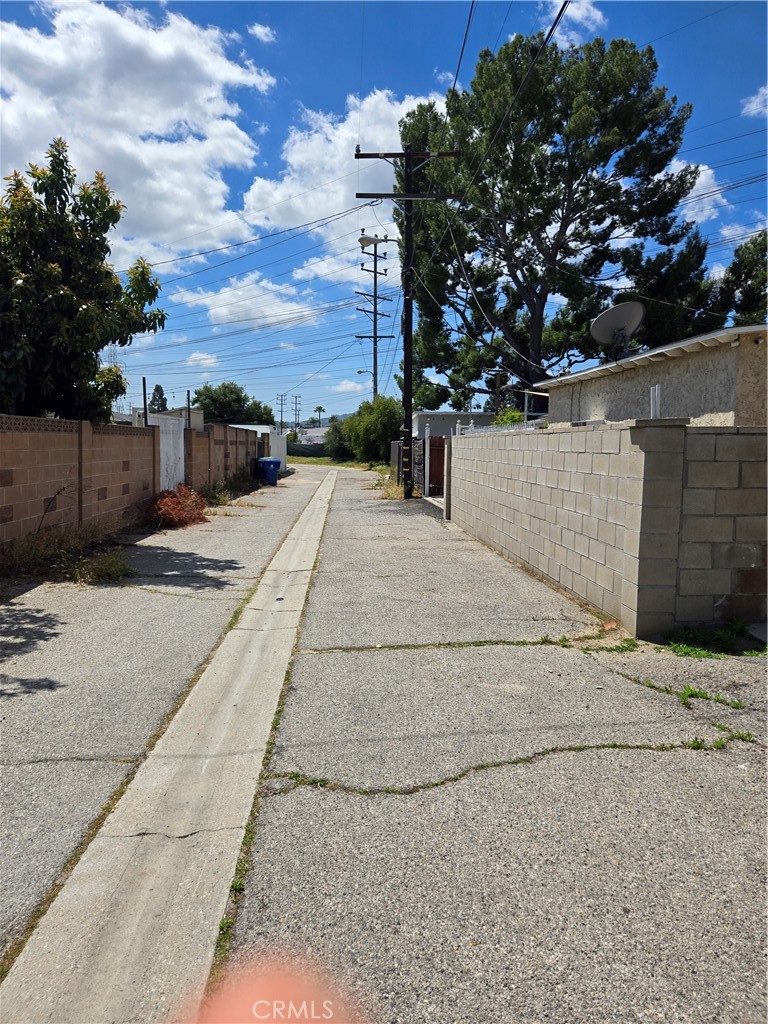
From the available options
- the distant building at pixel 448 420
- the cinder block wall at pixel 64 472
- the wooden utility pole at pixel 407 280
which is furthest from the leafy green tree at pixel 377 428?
the cinder block wall at pixel 64 472

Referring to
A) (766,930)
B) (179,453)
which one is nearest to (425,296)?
(179,453)

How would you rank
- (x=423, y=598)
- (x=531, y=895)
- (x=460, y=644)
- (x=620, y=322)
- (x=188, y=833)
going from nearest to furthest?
1. (x=531, y=895)
2. (x=188, y=833)
3. (x=460, y=644)
4. (x=423, y=598)
5. (x=620, y=322)

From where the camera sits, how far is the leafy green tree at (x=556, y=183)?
25.9 m

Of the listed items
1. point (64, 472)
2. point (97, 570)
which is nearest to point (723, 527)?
point (97, 570)

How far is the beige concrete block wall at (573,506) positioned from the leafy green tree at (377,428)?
3464cm

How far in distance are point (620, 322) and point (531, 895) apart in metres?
11.4

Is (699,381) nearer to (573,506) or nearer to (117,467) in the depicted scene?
(573,506)

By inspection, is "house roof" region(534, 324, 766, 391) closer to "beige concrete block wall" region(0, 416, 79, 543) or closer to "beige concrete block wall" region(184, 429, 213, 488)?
"beige concrete block wall" region(0, 416, 79, 543)

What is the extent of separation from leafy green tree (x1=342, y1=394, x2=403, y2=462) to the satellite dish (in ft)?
109

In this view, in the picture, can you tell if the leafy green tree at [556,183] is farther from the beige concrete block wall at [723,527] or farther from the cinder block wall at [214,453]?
the beige concrete block wall at [723,527]

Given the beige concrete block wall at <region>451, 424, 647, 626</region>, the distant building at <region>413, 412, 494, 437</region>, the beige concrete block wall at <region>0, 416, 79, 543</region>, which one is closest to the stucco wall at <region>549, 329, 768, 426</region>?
the beige concrete block wall at <region>451, 424, 647, 626</region>

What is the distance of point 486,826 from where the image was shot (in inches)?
116

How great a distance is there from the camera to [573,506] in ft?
23.5

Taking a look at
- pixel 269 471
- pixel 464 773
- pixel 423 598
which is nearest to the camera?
pixel 464 773
